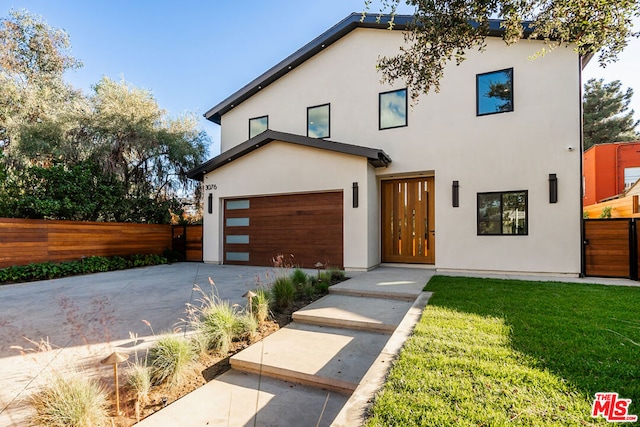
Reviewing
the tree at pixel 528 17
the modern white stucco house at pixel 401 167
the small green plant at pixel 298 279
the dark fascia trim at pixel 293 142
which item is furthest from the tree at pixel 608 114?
the small green plant at pixel 298 279

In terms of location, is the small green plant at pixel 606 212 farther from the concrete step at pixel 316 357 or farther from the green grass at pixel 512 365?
the concrete step at pixel 316 357

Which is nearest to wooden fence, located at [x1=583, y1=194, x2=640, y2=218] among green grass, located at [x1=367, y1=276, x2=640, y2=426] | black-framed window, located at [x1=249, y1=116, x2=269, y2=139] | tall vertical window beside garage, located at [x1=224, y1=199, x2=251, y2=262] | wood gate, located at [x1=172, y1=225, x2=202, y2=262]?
green grass, located at [x1=367, y1=276, x2=640, y2=426]

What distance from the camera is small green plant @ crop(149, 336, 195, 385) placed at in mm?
2729

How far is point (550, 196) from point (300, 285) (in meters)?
6.53

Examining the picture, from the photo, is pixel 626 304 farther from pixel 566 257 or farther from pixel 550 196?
pixel 550 196

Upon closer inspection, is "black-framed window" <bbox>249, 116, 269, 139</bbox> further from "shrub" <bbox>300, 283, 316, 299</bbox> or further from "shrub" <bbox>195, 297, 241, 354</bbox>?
"shrub" <bbox>195, 297, 241, 354</bbox>

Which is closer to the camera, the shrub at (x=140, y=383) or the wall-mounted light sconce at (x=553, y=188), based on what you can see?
the shrub at (x=140, y=383)

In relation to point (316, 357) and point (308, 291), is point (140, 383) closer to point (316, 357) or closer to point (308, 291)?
point (316, 357)

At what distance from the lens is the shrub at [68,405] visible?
6.86 ft

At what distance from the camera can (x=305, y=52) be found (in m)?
10.2

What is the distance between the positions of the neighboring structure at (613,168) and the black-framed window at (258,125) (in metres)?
17.1

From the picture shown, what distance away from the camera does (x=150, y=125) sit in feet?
38.9

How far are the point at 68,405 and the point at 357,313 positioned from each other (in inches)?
128

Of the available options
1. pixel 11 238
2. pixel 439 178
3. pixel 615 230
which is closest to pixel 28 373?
pixel 11 238
